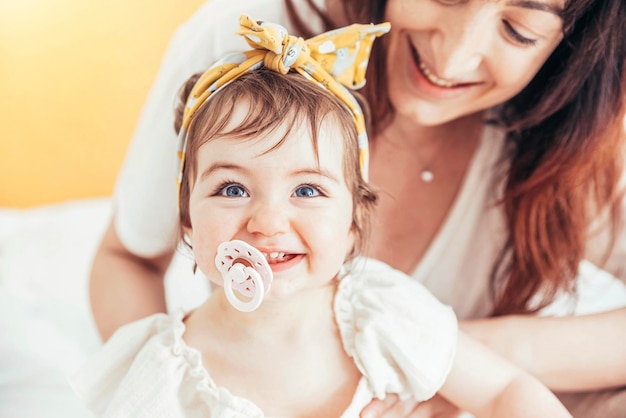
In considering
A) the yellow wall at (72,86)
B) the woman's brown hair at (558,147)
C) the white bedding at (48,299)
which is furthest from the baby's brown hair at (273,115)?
the yellow wall at (72,86)

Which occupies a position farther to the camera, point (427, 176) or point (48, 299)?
point (48, 299)

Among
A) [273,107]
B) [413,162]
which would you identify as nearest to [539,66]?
[413,162]

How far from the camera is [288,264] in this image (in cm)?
81

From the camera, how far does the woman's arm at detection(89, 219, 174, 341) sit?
1.24m

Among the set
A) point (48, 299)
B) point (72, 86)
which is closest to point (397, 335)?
point (48, 299)

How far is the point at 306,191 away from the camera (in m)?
0.83

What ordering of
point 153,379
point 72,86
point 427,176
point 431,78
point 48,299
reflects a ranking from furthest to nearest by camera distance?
point 72,86
point 48,299
point 427,176
point 431,78
point 153,379

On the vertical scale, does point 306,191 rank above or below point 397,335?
above

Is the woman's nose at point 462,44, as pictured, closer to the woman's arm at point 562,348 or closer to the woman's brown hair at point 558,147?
the woman's brown hair at point 558,147

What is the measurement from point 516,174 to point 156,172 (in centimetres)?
61

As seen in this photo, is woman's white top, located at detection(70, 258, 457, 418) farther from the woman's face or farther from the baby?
the woman's face

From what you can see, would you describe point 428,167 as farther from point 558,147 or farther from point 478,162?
point 558,147

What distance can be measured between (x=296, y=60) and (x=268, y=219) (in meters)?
0.21

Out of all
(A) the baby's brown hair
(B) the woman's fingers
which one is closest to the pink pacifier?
(A) the baby's brown hair
